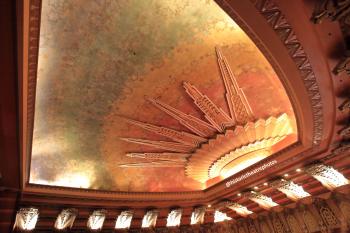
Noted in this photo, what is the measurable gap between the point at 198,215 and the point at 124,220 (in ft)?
9.67

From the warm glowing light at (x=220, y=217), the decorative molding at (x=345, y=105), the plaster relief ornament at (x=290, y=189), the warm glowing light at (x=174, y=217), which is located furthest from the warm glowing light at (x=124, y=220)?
the decorative molding at (x=345, y=105)

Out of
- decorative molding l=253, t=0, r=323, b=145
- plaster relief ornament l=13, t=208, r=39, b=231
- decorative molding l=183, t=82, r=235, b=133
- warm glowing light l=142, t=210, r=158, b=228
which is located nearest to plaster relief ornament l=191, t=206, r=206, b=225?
warm glowing light l=142, t=210, r=158, b=228

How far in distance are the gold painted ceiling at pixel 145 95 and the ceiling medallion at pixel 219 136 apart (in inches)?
1.2

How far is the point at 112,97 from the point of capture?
577 cm

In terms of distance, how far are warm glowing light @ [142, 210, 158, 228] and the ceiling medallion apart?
2.30 m

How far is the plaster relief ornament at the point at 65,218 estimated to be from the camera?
25.6 feet

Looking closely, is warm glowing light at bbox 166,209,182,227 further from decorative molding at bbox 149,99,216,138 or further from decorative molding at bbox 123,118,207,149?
decorative molding at bbox 149,99,216,138

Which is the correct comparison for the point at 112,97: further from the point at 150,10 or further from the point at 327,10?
the point at 327,10

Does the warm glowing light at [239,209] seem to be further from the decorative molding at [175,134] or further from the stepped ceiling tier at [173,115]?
the decorative molding at [175,134]

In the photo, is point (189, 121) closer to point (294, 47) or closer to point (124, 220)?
point (294, 47)

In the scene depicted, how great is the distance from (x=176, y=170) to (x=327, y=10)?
6.85 meters

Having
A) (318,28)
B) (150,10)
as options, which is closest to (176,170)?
(150,10)

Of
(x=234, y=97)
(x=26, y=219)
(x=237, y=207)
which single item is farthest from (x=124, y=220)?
(x=234, y=97)

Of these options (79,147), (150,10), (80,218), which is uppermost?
(150,10)
